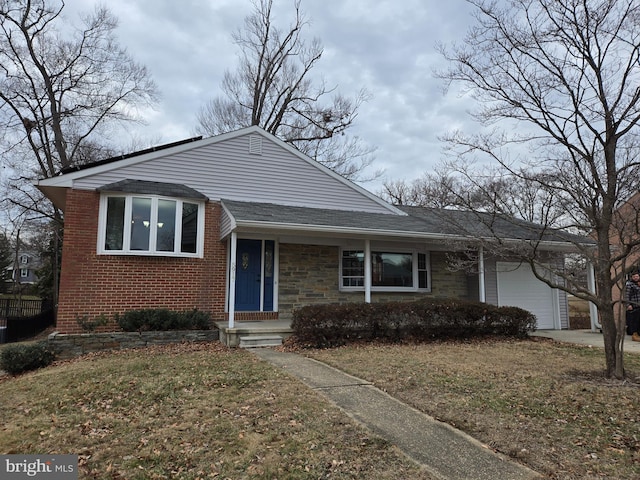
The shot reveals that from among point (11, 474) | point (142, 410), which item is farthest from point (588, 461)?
point (11, 474)

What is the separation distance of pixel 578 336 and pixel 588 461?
30.1ft

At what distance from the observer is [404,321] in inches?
365

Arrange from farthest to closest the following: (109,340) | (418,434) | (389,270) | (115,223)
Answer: (389,270), (115,223), (109,340), (418,434)

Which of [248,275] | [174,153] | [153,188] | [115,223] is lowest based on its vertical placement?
[248,275]

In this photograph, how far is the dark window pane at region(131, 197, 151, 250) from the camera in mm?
9492

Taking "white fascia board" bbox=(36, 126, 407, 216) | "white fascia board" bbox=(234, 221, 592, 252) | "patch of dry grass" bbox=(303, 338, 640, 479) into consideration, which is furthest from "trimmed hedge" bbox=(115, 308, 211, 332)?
"white fascia board" bbox=(36, 126, 407, 216)

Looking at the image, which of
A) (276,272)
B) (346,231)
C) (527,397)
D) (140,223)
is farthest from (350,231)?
(527,397)

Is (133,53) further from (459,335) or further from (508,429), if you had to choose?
(508,429)

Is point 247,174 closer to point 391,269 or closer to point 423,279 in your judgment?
point 391,269

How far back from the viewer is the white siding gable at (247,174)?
10125 millimetres

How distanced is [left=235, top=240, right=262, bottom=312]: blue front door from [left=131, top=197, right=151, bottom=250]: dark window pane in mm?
2270

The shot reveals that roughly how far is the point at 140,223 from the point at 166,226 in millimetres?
577

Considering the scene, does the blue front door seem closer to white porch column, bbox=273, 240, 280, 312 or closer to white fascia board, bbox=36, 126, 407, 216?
white porch column, bbox=273, 240, 280, 312

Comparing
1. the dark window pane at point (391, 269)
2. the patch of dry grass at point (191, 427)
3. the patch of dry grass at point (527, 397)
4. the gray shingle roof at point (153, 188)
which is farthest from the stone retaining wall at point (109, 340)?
the dark window pane at point (391, 269)
